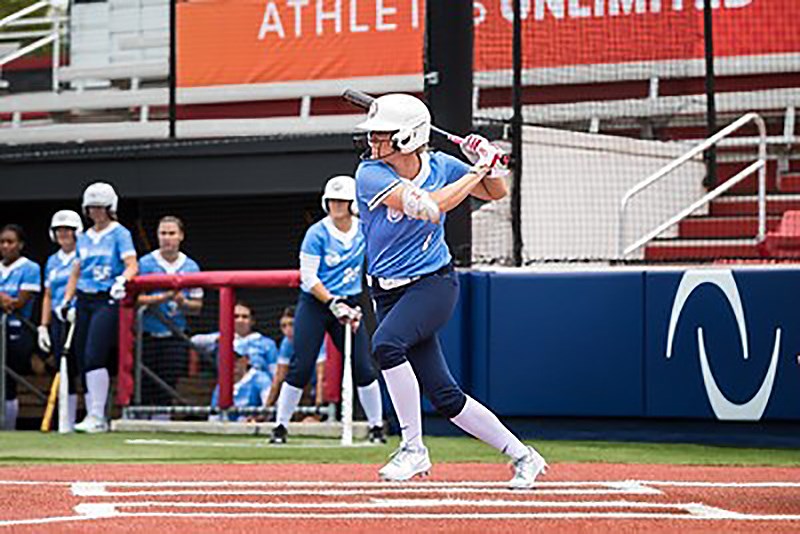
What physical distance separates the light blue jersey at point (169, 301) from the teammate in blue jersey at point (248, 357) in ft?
0.83

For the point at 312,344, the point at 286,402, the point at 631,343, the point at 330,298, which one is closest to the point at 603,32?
the point at 631,343

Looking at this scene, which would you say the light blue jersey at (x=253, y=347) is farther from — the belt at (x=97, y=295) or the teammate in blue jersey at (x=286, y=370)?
the belt at (x=97, y=295)

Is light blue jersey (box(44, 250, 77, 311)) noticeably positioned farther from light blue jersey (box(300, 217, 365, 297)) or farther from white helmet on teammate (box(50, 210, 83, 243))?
light blue jersey (box(300, 217, 365, 297))

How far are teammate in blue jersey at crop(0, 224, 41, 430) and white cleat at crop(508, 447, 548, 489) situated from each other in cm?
804

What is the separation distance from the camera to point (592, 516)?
247 inches

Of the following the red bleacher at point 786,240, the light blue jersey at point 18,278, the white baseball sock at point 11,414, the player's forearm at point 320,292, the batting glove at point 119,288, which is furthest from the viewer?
the light blue jersey at point 18,278

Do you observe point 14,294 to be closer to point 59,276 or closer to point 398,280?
point 59,276

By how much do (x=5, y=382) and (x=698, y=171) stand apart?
6269 mm

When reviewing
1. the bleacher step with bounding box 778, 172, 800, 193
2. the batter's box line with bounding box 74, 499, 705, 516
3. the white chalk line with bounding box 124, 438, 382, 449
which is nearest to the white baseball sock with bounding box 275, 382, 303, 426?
the white chalk line with bounding box 124, 438, 382, 449

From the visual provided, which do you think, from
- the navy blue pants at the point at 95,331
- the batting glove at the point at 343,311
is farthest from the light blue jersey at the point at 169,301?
the batting glove at the point at 343,311

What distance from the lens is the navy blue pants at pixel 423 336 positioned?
7.58 meters

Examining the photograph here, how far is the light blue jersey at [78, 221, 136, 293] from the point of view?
1335 cm

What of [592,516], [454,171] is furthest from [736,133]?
[592,516]

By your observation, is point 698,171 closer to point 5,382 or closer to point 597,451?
point 597,451
